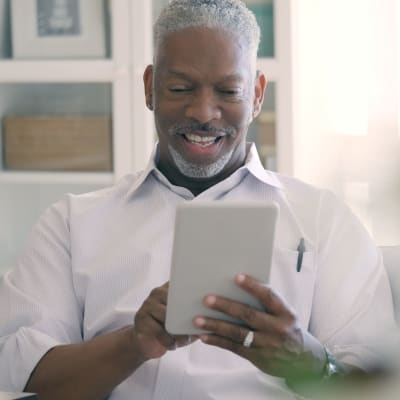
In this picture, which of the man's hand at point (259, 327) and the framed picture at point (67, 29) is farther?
the framed picture at point (67, 29)

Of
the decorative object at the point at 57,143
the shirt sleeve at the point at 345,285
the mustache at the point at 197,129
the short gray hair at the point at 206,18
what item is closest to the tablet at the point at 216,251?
the shirt sleeve at the point at 345,285

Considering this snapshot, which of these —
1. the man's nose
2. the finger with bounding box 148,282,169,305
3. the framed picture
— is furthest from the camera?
the framed picture

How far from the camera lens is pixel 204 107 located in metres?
1.37

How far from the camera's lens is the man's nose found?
1.37 m

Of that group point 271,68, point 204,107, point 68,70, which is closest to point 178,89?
point 204,107

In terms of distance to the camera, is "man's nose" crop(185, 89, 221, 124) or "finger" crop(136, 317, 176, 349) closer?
"finger" crop(136, 317, 176, 349)

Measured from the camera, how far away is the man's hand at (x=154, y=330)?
1.00 meters

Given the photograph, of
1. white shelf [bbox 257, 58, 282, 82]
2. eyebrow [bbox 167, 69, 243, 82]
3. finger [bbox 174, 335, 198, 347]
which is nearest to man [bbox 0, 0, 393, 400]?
eyebrow [bbox 167, 69, 243, 82]

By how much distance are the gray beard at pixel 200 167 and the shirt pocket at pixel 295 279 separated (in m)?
0.19

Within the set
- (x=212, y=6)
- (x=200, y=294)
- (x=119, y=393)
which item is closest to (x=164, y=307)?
(x=200, y=294)

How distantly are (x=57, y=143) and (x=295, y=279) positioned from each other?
4.87 ft

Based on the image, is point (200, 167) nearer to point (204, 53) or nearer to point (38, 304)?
point (204, 53)

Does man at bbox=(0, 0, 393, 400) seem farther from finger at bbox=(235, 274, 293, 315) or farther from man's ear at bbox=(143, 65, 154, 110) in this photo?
Result: finger at bbox=(235, 274, 293, 315)

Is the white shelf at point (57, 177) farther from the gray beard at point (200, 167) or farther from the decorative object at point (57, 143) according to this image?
the gray beard at point (200, 167)
